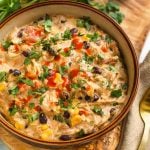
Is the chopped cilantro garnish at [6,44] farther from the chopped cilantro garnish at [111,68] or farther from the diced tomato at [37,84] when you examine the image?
the chopped cilantro garnish at [111,68]

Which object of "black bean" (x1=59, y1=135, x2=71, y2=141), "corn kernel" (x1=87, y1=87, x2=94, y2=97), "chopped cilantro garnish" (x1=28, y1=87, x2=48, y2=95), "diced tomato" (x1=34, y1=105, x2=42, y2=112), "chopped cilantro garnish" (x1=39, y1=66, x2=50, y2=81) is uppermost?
"chopped cilantro garnish" (x1=39, y1=66, x2=50, y2=81)

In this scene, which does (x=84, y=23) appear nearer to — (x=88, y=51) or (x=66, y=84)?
(x=88, y=51)

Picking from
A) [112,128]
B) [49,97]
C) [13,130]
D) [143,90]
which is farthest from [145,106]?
[13,130]

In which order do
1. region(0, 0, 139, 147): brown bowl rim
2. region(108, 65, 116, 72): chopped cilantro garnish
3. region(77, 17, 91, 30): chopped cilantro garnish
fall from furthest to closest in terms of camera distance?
region(77, 17, 91, 30): chopped cilantro garnish
region(108, 65, 116, 72): chopped cilantro garnish
region(0, 0, 139, 147): brown bowl rim

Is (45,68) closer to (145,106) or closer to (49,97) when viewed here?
(49,97)

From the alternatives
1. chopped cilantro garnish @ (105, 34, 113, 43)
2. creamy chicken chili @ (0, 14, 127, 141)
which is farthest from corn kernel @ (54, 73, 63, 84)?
chopped cilantro garnish @ (105, 34, 113, 43)

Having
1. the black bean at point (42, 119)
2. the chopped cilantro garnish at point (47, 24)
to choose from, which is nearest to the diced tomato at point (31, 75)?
the black bean at point (42, 119)

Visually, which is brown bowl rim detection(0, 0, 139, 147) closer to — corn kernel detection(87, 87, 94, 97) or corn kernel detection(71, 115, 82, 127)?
corn kernel detection(71, 115, 82, 127)
